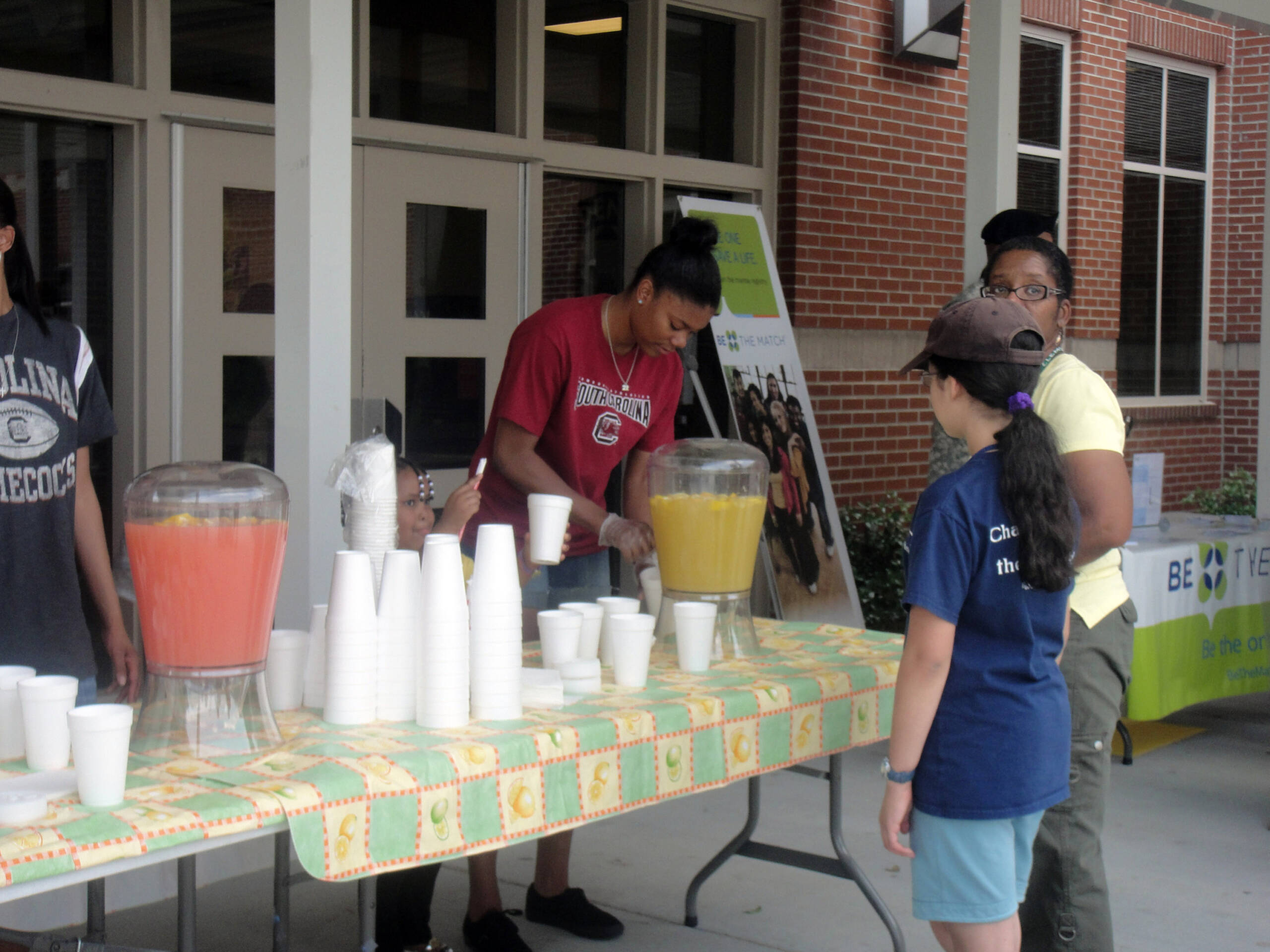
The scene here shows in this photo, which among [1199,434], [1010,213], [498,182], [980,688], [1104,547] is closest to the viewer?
[980,688]

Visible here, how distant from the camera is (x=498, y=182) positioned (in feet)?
19.8

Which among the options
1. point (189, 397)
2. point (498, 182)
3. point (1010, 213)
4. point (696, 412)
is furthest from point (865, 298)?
point (189, 397)

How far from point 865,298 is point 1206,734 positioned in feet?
9.04

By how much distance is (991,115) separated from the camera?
18.9ft

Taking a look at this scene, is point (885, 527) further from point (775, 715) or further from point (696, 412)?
point (775, 715)

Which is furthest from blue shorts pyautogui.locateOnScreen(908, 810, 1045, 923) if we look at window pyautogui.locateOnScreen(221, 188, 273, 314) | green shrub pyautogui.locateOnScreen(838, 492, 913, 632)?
green shrub pyautogui.locateOnScreen(838, 492, 913, 632)

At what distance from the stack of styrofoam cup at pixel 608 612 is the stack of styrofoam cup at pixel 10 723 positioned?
1165 mm

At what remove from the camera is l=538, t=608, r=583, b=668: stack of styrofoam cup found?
281cm

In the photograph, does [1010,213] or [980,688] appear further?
[1010,213]

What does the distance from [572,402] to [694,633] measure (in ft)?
2.75

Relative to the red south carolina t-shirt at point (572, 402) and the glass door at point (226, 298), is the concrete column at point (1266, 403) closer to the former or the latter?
the red south carolina t-shirt at point (572, 402)

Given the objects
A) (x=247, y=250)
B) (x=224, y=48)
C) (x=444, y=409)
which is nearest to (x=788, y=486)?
(x=444, y=409)

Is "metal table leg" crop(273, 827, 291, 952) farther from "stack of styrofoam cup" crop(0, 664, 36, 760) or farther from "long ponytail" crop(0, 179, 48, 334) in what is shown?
"long ponytail" crop(0, 179, 48, 334)

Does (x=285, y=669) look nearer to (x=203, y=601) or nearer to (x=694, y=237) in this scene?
(x=203, y=601)
